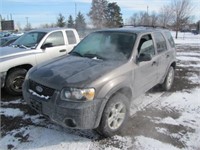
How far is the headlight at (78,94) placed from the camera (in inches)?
127

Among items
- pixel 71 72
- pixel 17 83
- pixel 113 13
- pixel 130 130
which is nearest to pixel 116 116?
pixel 130 130

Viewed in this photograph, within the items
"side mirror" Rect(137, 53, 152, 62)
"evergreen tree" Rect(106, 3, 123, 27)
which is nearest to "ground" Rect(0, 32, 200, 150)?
"side mirror" Rect(137, 53, 152, 62)

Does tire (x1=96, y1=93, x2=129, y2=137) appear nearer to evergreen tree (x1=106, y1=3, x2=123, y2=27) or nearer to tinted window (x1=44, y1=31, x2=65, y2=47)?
tinted window (x1=44, y1=31, x2=65, y2=47)

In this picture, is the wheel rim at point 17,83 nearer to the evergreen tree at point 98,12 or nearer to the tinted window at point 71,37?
the tinted window at point 71,37

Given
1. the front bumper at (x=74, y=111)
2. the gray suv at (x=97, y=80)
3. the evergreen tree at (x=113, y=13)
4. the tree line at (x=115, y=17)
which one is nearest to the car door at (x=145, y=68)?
the gray suv at (x=97, y=80)

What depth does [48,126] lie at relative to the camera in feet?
13.3

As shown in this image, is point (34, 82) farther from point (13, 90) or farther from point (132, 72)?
point (13, 90)

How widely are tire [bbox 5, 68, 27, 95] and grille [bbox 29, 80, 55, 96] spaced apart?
6.41 ft

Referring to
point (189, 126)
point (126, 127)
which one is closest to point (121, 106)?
point (126, 127)

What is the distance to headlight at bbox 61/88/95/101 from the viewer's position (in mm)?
3219

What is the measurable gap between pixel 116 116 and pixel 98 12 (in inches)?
2301

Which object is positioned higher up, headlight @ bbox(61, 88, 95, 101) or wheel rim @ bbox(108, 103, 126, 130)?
headlight @ bbox(61, 88, 95, 101)

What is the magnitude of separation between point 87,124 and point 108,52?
1609 millimetres

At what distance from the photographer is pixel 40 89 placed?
3.56m
